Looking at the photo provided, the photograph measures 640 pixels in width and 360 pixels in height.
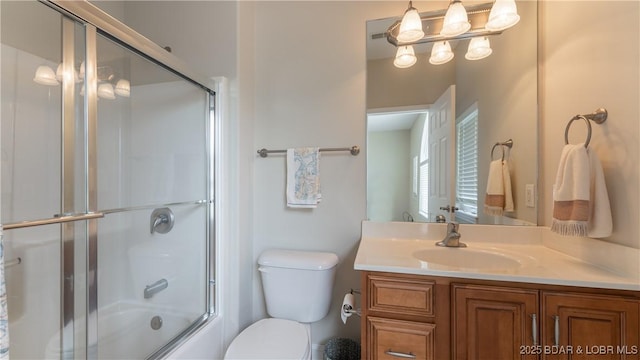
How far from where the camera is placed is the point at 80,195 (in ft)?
3.25

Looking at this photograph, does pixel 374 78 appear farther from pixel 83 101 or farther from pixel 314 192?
pixel 83 101

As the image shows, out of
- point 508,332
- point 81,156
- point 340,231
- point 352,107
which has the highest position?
point 352,107

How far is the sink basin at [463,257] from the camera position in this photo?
1225 millimetres

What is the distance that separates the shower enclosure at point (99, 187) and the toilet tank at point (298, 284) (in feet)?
1.19

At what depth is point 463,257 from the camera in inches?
50.4

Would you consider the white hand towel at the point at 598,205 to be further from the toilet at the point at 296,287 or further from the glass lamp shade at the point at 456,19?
the toilet at the point at 296,287

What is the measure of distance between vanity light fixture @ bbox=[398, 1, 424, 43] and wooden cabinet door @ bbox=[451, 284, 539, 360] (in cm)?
118

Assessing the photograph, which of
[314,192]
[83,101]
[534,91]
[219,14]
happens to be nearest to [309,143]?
[314,192]

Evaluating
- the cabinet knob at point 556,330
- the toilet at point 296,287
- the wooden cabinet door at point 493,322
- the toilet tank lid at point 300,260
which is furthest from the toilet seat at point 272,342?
the cabinet knob at point 556,330

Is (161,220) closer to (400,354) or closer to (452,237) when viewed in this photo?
(400,354)

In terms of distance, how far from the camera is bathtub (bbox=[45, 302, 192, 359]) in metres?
1.29

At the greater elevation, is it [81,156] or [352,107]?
[352,107]

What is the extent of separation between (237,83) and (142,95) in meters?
0.54

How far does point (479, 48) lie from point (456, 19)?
0.80 feet
